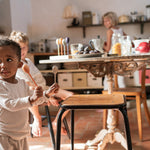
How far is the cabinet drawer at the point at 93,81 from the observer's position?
419 cm

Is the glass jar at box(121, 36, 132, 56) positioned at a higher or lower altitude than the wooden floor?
higher

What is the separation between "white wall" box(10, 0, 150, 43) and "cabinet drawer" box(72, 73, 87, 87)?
2.97 feet

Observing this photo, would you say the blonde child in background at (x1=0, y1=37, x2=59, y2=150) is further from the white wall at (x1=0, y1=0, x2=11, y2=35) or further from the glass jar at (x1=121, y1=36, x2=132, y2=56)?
the white wall at (x1=0, y1=0, x2=11, y2=35)

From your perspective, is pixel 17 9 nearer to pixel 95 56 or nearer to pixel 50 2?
pixel 50 2

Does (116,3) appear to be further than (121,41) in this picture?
Yes

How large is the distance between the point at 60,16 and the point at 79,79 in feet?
4.93

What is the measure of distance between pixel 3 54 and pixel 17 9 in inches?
130

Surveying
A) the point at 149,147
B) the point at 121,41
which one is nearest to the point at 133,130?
the point at 149,147

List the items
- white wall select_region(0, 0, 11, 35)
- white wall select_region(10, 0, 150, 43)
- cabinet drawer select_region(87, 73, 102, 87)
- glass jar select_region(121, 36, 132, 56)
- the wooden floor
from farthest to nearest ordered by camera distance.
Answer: white wall select_region(10, 0, 150, 43) < cabinet drawer select_region(87, 73, 102, 87) < white wall select_region(0, 0, 11, 35) < the wooden floor < glass jar select_region(121, 36, 132, 56)

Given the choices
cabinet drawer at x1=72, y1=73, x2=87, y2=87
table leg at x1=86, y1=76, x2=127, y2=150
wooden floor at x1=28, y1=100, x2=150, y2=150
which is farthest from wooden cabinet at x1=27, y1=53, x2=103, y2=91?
table leg at x1=86, y1=76, x2=127, y2=150

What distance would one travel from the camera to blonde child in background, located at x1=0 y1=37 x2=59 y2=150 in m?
1.09

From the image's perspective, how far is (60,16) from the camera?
15.9 ft

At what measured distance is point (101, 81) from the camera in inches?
165

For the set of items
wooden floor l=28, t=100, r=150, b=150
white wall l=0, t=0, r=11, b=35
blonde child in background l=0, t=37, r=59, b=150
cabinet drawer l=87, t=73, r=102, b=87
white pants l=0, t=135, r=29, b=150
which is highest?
white wall l=0, t=0, r=11, b=35
